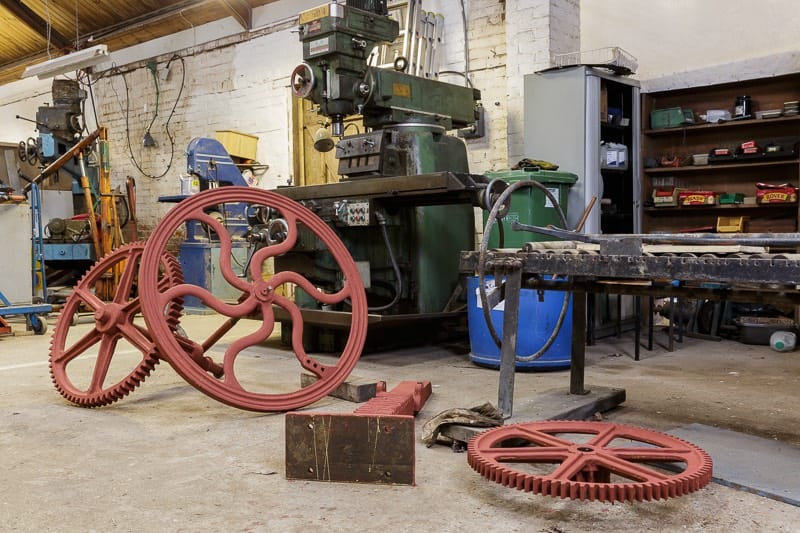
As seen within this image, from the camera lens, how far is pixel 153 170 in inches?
333

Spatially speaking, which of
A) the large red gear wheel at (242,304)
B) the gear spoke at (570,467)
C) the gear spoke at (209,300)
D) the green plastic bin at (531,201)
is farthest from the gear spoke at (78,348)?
the green plastic bin at (531,201)

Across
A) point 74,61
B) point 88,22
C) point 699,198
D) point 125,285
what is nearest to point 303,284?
point 125,285

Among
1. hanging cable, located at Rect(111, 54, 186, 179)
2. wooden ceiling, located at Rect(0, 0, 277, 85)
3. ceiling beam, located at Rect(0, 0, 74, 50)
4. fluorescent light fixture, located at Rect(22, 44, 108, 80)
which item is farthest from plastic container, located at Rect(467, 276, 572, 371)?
ceiling beam, located at Rect(0, 0, 74, 50)

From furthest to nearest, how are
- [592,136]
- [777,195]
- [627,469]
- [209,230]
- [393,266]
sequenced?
[209,230], [777,195], [592,136], [393,266], [627,469]

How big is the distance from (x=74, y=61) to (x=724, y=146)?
223 inches

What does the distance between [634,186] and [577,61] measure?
3.21 feet

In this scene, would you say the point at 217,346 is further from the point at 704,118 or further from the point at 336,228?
the point at 704,118

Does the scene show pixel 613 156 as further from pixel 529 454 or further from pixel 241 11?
pixel 241 11

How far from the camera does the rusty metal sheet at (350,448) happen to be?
1901 millimetres

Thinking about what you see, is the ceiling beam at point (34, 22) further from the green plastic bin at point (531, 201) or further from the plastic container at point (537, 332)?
the plastic container at point (537, 332)

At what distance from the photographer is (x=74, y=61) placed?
6.77 m

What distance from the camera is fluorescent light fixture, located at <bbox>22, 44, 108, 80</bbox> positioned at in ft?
21.2

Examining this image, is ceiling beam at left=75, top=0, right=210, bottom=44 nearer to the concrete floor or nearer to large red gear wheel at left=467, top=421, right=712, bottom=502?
the concrete floor

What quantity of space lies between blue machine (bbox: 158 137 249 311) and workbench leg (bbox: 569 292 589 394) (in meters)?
3.97
